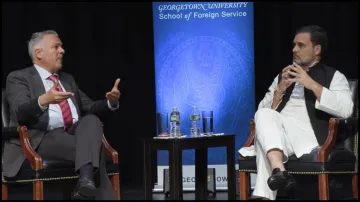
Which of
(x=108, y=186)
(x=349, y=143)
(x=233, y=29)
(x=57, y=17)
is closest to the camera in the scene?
(x=108, y=186)

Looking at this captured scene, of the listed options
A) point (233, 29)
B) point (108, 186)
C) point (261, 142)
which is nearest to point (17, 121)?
point (108, 186)

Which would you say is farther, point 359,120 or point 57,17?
point 57,17

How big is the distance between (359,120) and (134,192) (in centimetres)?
221

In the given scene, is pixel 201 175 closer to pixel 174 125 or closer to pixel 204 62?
pixel 174 125

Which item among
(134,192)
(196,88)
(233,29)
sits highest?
(233,29)

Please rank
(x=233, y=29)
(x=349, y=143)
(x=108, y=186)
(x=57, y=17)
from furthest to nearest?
(x=57, y=17) < (x=233, y=29) < (x=349, y=143) < (x=108, y=186)

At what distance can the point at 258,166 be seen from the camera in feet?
15.3

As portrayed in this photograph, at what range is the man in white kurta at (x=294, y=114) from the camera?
15.1 feet

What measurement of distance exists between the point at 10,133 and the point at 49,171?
0.38 m

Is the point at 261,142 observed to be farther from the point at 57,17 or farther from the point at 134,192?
the point at 57,17

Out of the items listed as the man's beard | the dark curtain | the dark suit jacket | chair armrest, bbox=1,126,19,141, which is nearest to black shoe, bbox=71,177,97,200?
the dark suit jacket

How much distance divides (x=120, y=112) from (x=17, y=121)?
1.96 meters

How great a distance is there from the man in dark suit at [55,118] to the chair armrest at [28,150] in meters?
0.07

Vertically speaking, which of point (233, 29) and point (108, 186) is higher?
point (233, 29)
